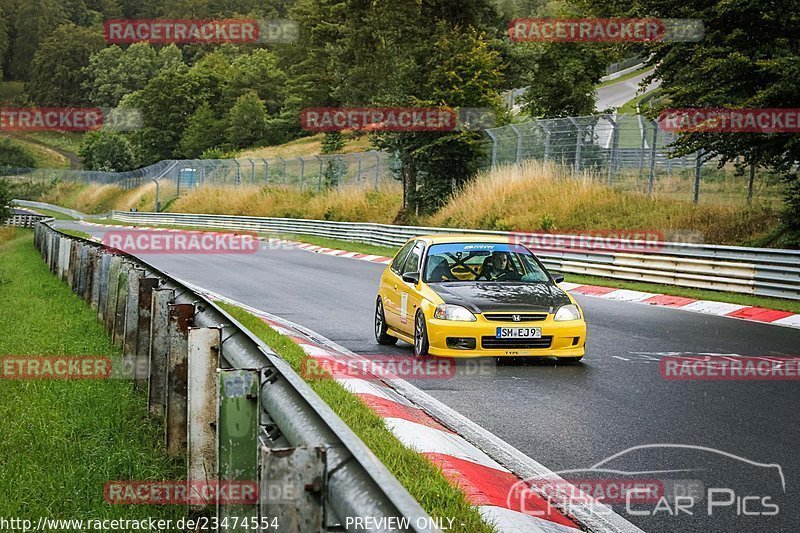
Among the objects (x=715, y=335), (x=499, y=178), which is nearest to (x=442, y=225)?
(x=499, y=178)

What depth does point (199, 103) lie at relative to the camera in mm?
120562

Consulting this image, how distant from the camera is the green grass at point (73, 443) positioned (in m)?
4.73

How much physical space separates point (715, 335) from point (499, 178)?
20.4 m

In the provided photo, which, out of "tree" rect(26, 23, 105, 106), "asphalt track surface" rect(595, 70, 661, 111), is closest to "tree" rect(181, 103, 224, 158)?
"asphalt track surface" rect(595, 70, 661, 111)

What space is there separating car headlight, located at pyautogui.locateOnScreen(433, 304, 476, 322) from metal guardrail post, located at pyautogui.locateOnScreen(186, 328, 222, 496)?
605 cm

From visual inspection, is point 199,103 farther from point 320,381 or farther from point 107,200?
point 320,381

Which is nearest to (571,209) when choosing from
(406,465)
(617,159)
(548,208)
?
(548,208)

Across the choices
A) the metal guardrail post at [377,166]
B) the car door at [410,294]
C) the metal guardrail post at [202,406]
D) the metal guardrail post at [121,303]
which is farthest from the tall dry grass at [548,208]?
the metal guardrail post at [202,406]

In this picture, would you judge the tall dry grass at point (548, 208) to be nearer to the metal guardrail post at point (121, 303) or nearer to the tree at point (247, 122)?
the metal guardrail post at point (121, 303)

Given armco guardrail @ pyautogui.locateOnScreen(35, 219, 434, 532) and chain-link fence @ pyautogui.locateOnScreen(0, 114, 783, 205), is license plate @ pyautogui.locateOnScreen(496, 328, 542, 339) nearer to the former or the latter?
armco guardrail @ pyautogui.locateOnScreen(35, 219, 434, 532)

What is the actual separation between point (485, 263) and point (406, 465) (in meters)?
6.42

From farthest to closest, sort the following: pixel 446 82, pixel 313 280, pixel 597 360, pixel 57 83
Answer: pixel 57 83 < pixel 446 82 < pixel 313 280 < pixel 597 360

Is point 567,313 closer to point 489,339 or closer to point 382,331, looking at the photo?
point 489,339

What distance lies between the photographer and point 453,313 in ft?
34.8
